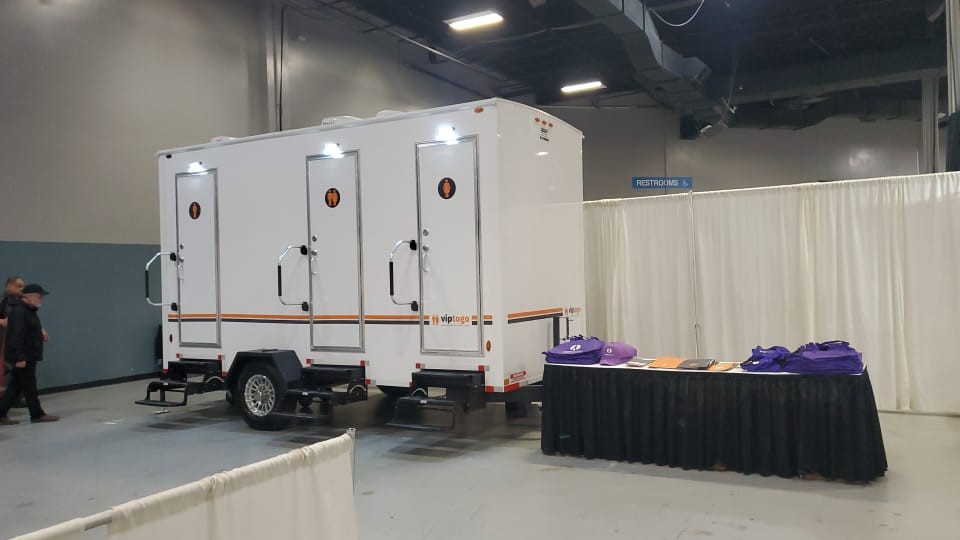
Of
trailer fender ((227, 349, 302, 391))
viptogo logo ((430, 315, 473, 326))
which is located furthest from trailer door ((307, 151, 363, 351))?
viptogo logo ((430, 315, 473, 326))

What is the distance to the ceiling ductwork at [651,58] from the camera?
1192 cm

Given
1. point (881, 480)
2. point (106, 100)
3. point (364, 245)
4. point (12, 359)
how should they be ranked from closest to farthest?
point (881, 480) < point (364, 245) < point (12, 359) < point (106, 100)

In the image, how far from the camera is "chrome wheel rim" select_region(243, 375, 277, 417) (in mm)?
8172

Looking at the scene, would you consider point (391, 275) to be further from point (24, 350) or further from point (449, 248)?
point (24, 350)

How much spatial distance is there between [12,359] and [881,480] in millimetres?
9521

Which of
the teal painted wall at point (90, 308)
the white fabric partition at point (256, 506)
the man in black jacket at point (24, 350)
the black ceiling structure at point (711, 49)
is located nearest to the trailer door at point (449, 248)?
the white fabric partition at point (256, 506)

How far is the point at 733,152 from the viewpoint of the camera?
64.0 feet

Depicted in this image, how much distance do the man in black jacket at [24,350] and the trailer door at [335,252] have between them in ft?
12.8

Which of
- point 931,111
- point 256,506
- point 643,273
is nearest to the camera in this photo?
point 256,506

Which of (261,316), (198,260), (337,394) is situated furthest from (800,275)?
(198,260)

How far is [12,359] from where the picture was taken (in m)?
8.99

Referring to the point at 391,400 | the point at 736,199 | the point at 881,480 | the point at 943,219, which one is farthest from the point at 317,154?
the point at 943,219

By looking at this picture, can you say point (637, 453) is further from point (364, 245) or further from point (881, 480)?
point (364, 245)

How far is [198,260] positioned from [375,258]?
2675 mm
